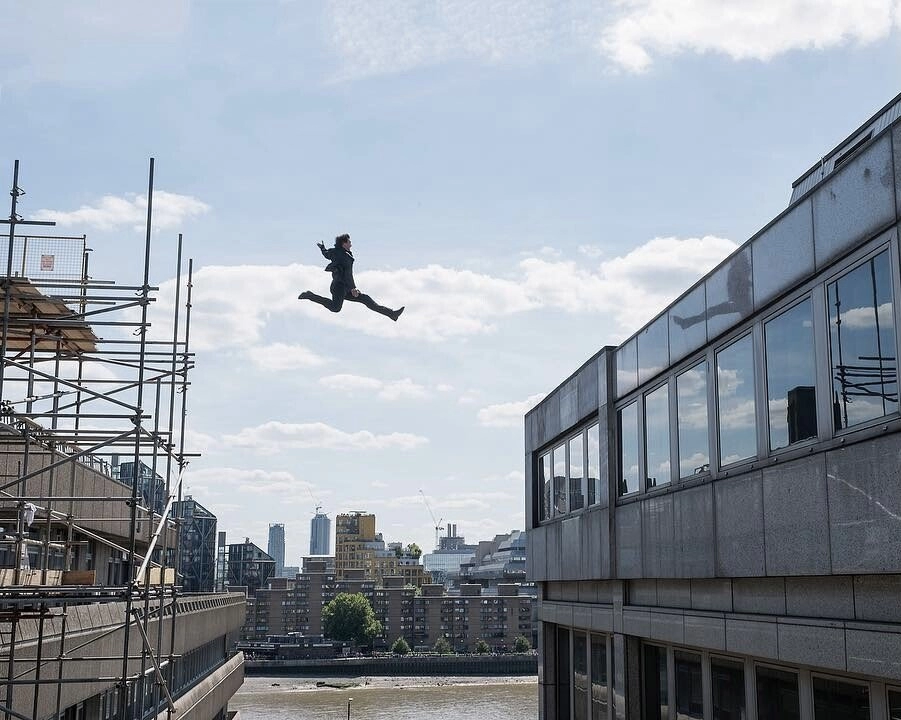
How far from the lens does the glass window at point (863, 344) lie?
30.6 ft

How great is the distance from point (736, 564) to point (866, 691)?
8.18 ft

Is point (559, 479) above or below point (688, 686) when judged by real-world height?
above

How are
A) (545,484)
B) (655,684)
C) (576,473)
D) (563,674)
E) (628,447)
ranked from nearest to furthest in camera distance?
(655,684) < (628,447) < (576,473) < (563,674) < (545,484)

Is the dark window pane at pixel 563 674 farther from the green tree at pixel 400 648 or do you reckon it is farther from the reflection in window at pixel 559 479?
the green tree at pixel 400 648

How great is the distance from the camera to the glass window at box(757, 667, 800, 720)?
11148 mm

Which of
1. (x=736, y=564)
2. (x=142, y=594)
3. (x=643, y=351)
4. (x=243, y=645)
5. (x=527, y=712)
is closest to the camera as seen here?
(x=736, y=564)

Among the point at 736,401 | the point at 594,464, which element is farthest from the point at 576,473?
the point at 736,401

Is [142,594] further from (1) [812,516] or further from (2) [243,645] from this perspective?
(2) [243,645]

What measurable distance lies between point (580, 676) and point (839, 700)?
410 inches

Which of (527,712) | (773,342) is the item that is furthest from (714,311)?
(527,712)

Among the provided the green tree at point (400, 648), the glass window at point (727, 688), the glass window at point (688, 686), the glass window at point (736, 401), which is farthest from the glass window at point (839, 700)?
the green tree at point (400, 648)

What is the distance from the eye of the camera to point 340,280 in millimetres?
12188

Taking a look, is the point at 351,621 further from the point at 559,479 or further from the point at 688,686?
the point at 688,686

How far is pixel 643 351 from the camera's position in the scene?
16.3 m
